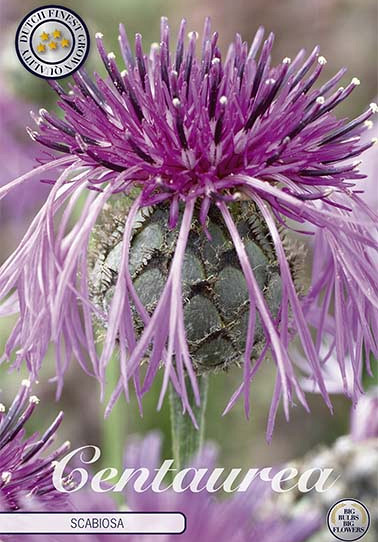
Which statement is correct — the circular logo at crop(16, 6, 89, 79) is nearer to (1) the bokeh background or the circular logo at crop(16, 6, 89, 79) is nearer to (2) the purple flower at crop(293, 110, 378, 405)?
(1) the bokeh background

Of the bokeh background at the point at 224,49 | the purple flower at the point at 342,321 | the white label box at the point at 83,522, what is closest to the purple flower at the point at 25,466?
the white label box at the point at 83,522

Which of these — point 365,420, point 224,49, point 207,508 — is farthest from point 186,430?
point 224,49

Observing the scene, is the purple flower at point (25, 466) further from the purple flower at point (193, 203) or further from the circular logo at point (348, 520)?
the circular logo at point (348, 520)

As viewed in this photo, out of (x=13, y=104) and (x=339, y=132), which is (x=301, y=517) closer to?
(x=339, y=132)

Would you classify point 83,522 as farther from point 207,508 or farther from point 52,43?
point 52,43

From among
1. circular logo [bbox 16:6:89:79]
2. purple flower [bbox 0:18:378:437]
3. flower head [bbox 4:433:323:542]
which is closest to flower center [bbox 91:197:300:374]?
purple flower [bbox 0:18:378:437]

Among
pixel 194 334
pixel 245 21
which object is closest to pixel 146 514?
pixel 194 334
